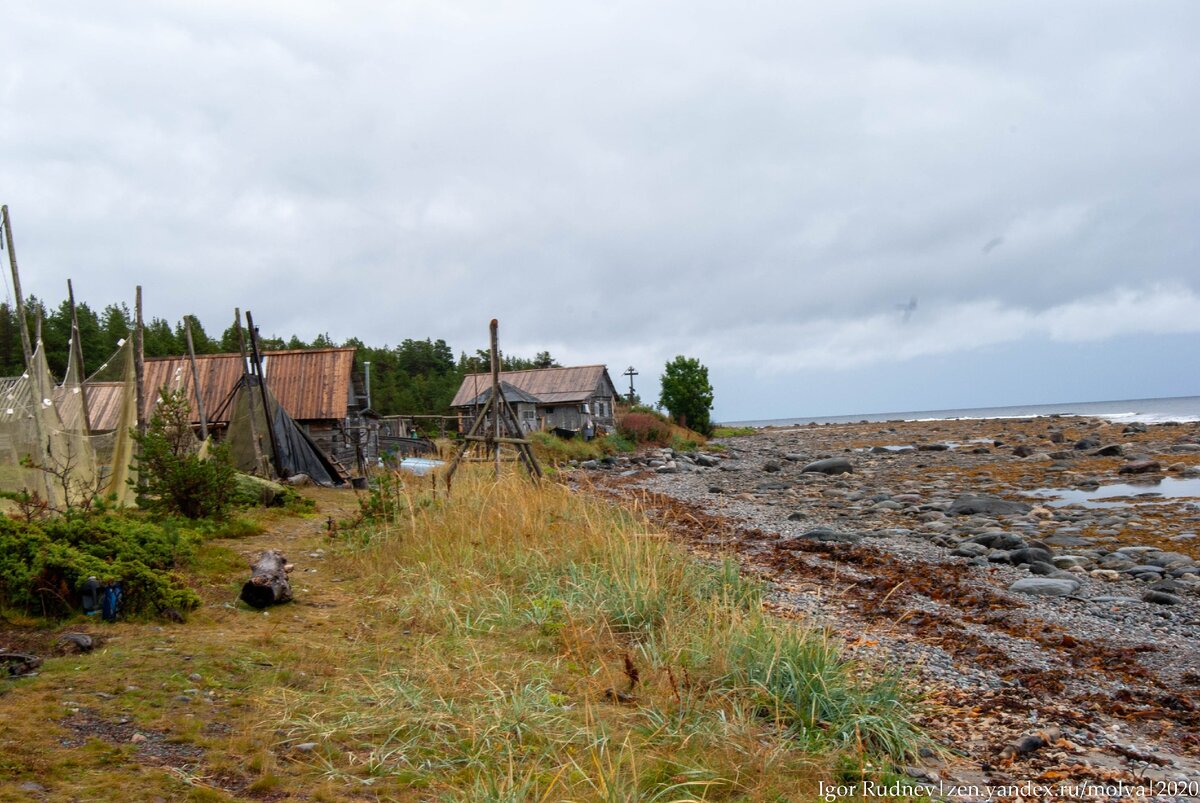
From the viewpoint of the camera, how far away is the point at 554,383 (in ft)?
159

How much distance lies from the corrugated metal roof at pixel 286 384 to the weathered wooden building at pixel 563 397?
61.6 feet

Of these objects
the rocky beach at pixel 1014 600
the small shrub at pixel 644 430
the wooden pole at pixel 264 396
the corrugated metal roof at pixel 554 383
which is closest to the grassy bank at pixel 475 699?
the rocky beach at pixel 1014 600

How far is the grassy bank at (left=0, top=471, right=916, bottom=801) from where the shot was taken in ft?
12.1

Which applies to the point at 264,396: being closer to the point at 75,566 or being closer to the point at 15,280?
the point at 15,280

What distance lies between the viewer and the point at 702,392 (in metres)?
53.1

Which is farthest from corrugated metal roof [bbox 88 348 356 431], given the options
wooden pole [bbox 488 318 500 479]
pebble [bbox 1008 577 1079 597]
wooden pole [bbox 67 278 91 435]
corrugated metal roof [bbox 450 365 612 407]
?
pebble [bbox 1008 577 1079 597]

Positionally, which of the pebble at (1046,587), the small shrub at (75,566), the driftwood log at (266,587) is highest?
the small shrub at (75,566)

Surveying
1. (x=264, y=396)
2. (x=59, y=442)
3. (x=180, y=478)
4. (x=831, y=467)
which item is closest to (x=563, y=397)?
(x=831, y=467)

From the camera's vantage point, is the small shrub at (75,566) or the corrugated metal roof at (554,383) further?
the corrugated metal roof at (554,383)

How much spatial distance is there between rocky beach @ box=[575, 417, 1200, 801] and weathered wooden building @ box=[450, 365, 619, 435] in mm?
23659

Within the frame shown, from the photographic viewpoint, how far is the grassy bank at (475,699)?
369 cm

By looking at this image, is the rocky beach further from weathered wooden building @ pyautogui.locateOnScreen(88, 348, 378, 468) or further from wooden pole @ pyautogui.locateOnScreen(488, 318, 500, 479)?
weathered wooden building @ pyautogui.locateOnScreen(88, 348, 378, 468)

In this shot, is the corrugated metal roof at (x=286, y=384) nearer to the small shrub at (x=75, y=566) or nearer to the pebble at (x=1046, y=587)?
the small shrub at (x=75, y=566)

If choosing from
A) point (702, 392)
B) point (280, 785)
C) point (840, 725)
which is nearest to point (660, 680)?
point (840, 725)
